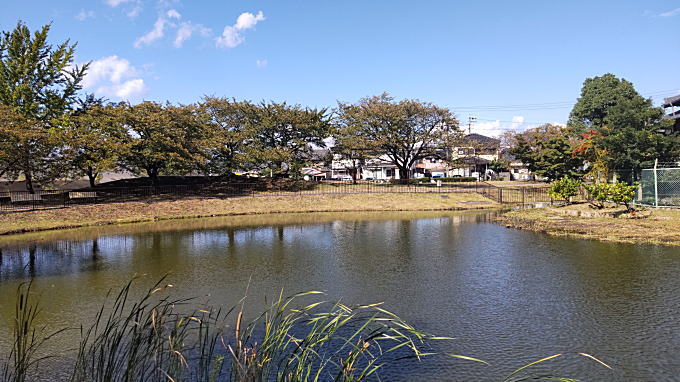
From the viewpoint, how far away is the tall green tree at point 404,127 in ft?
127

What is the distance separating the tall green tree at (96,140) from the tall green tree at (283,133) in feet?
34.5

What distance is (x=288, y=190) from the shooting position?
35125 millimetres

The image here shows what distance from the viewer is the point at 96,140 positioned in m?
27.4

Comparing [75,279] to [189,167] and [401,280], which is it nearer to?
[401,280]

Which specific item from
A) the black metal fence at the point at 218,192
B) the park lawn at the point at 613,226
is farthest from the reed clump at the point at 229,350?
the black metal fence at the point at 218,192

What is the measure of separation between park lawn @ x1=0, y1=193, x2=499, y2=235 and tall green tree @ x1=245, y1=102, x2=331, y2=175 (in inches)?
288

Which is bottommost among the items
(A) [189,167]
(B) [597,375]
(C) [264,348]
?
(B) [597,375]

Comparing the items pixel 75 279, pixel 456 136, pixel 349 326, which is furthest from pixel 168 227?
pixel 456 136

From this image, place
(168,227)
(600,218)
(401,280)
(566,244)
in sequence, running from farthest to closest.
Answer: (168,227), (600,218), (566,244), (401,280)

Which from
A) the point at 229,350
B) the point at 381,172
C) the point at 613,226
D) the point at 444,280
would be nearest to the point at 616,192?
the point at 613,226

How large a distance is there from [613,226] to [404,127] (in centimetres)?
2459

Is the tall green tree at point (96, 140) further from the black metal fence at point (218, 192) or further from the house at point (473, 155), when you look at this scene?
the house at point (473, 155)

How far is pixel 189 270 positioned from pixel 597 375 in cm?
1053

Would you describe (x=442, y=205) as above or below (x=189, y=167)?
below
